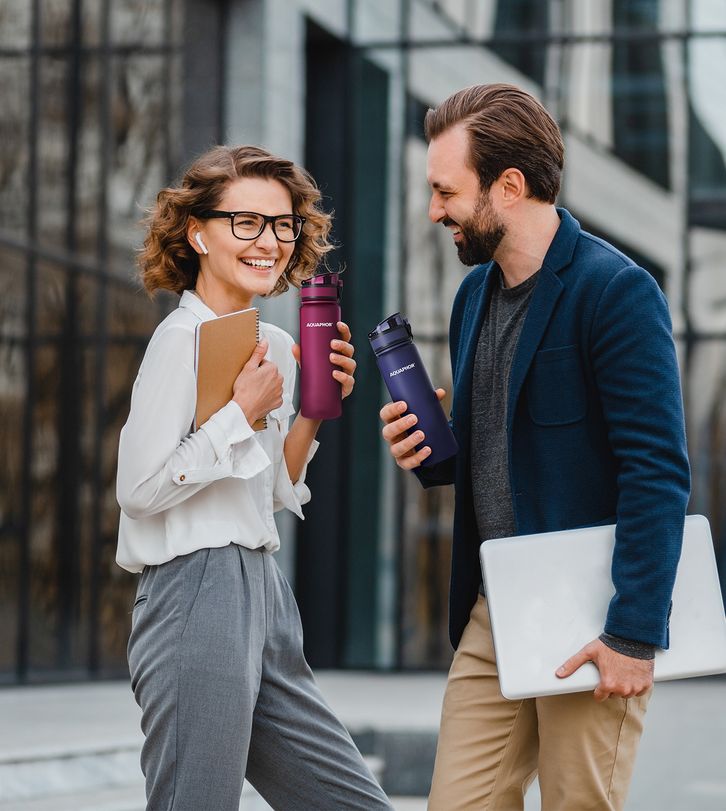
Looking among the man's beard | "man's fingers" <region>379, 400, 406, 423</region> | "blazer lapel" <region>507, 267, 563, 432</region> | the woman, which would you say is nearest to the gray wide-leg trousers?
the woman

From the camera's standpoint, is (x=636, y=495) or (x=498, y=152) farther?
(x=498, y=152)

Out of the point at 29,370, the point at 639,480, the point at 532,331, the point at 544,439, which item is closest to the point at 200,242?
the point at 532,331

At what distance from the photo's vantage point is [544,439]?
2.69 meters

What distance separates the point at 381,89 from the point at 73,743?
6491 millimetres

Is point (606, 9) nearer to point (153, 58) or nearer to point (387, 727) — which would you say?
point (153, 58)

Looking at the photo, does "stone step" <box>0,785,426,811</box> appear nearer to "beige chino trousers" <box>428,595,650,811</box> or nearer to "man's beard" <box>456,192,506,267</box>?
"beige chino trousers" <box>428,595,650,811</box>

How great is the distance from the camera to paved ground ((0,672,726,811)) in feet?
19.4

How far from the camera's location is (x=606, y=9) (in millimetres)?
10719

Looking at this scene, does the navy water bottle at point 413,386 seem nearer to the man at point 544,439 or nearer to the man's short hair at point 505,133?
the man at point 544,439

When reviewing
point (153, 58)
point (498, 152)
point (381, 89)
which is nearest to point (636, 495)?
point (498, 152)

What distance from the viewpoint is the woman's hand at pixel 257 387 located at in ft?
8.89

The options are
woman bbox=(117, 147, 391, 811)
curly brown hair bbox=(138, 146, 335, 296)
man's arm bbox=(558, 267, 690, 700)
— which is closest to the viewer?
man's arm bbox=(558, 267, 690, 700)

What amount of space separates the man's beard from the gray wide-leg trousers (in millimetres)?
750

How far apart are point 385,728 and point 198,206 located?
481cm
